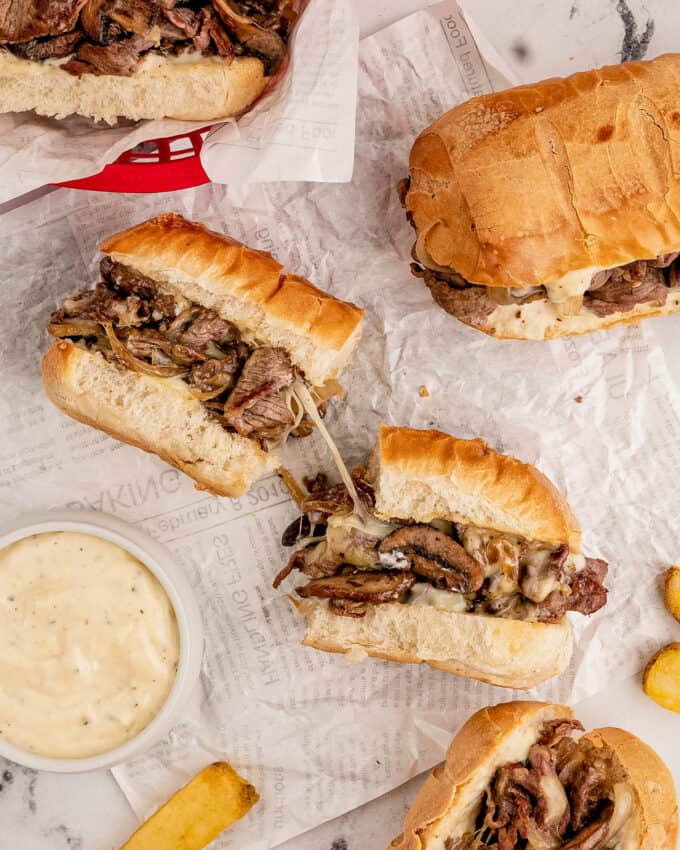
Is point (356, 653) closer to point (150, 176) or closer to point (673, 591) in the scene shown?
point (673, 591)

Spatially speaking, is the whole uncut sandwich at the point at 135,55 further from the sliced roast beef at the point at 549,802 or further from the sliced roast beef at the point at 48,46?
the sliced roast beef at the point at 549,802

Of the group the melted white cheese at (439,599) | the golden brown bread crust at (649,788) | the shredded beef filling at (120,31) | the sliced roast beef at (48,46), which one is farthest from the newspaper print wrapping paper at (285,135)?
the golden brown bread crust at (649,788)

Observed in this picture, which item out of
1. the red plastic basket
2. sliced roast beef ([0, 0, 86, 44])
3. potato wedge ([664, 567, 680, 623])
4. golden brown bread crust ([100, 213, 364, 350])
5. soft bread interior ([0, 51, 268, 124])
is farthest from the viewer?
potato wedge ([664, 567, 680, 623])

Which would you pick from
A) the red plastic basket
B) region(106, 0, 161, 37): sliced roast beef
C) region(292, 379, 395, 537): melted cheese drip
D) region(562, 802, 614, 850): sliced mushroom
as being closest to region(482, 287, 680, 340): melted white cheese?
region(292, 379, 395, 537): melted cheese drip

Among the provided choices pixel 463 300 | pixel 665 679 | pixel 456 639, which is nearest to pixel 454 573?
pixel 456 639

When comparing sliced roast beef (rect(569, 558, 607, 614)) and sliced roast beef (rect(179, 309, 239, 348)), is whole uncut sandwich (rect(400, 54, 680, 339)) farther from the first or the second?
sliced roast beef (rect(569, 558, 607, 614))
